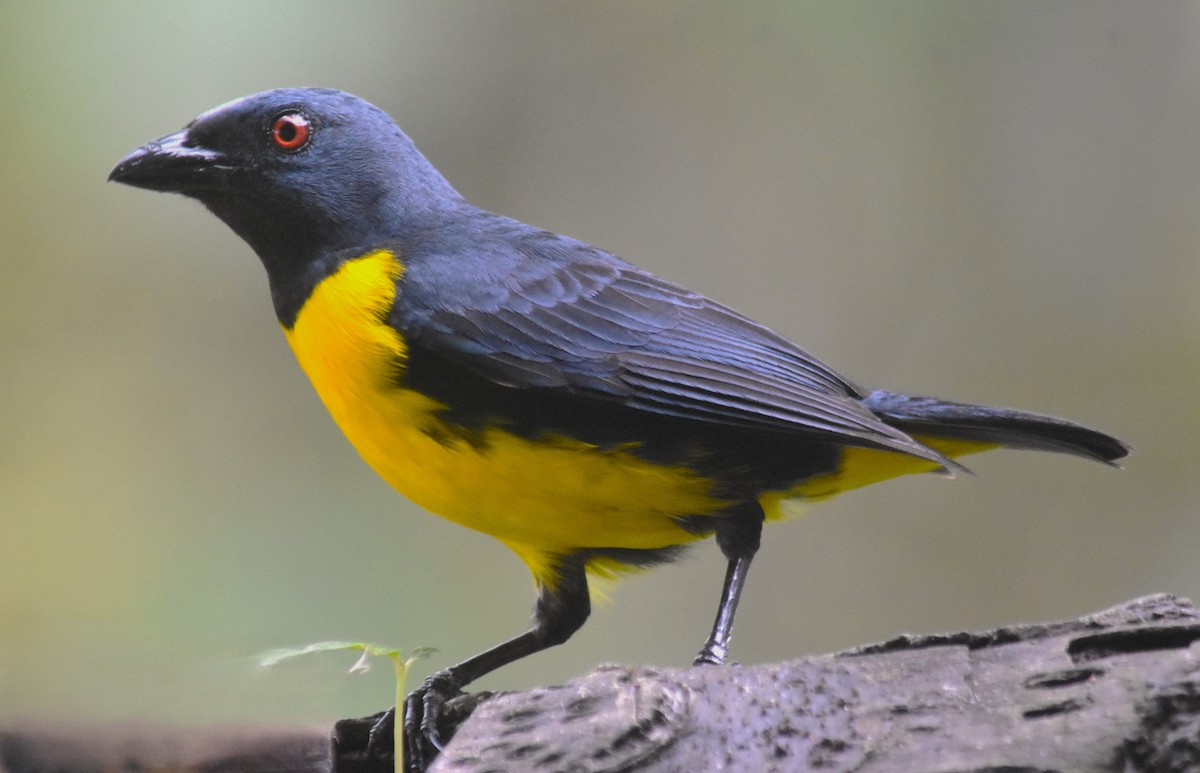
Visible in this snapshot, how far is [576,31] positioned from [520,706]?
562 cm

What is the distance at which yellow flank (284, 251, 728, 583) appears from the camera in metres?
3.02

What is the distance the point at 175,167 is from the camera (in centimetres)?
346

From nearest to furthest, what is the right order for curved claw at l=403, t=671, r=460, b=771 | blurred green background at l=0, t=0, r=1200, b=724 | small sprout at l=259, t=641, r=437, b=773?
small sprout at l=259, t=641, r=437, b=773 < curved claw at l=403, t=671, r=460, b=771 < blurred green background at l=0, t=0, r=1200, b=724

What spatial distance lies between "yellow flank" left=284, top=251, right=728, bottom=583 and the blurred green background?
2211 mm

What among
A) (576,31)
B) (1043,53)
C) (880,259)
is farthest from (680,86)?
Answer: (1043,53)

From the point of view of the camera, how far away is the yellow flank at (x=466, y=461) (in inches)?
119

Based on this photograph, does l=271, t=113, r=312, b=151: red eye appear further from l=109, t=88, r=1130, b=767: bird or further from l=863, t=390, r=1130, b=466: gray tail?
l=863, t=390, r=1130, b=466: gray tail

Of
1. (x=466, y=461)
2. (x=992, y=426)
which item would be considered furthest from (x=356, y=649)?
(x=992, y=426)

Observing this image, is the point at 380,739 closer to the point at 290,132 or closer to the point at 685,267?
the point at 290,132

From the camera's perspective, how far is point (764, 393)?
10.3ft

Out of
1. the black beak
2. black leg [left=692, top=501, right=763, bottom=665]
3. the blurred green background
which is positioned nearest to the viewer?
black leg [left=692, top=501, right=763, bottom=665]

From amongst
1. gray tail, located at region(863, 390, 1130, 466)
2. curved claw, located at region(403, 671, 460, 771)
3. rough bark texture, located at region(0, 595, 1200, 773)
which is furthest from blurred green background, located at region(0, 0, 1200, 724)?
rough bark texture, located at region(0, 595, 1200, 773)

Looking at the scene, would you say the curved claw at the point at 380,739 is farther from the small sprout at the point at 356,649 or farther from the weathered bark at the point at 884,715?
the weathered bark at the point at 884,715

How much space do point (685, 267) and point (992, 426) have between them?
3.55 m
